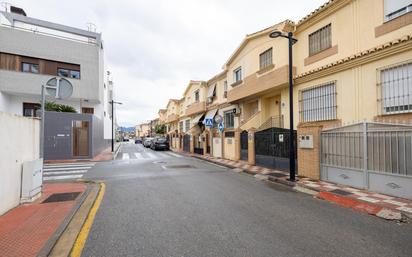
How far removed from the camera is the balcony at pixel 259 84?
11145mm

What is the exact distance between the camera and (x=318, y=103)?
9961mm

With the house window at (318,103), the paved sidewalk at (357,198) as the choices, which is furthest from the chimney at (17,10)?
the paved sidewalk at (357,198)

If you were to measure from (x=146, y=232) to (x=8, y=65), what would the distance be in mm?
22606

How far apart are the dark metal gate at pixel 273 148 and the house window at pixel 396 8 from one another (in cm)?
541

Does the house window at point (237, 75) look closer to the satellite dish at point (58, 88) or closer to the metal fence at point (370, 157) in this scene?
the metal fence at point (370, 157)

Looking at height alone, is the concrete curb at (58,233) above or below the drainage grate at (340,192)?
above

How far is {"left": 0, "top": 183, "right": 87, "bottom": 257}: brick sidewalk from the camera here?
3.22 metres

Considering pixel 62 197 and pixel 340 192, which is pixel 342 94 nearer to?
pixel 340 192

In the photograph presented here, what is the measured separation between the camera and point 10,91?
18.0 m

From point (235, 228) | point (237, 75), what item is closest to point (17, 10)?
point (237, 75)

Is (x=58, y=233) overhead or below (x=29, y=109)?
below

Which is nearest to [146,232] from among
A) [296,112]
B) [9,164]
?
[9,164]

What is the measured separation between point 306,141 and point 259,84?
5371 millimetres

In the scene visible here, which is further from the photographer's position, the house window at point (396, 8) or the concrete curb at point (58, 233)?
the house window at point (396, 8)
